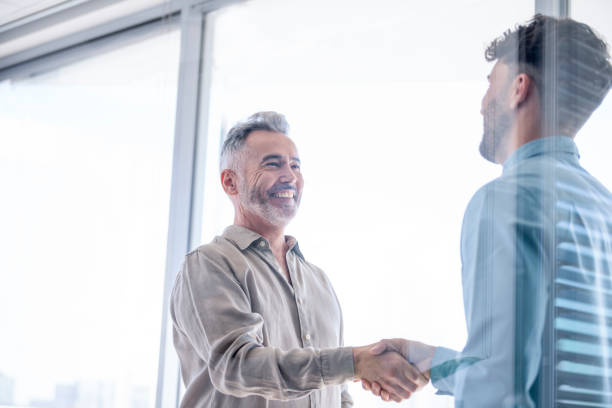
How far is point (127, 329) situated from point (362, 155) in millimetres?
1223

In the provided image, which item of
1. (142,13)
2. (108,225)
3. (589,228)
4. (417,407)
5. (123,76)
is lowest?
(417,407)

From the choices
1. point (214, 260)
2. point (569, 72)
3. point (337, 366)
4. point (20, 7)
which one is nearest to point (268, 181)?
point (214, 260)

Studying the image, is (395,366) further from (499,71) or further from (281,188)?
(499,71)

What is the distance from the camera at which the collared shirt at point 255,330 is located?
1.25 meters

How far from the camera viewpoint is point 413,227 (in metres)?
1.44

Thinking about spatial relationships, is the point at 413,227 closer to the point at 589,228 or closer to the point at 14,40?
the point at 589,228

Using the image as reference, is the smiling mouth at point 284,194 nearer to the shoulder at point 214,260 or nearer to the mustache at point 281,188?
the mustache at point 281,188

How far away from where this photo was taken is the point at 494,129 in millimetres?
1248

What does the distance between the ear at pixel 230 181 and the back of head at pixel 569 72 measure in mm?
756

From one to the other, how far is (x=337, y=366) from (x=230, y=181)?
1.91ft

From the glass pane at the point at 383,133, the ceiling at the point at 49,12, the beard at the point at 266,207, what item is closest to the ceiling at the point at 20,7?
the ceiling at the point at 49,12

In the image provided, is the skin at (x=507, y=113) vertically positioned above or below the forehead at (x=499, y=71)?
below

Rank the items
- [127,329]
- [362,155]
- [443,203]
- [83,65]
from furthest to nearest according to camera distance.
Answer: [83,65] → [127,329] → [362,155] → [443,203]

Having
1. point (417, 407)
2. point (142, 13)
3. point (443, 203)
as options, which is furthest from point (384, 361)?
point (142, 13)
